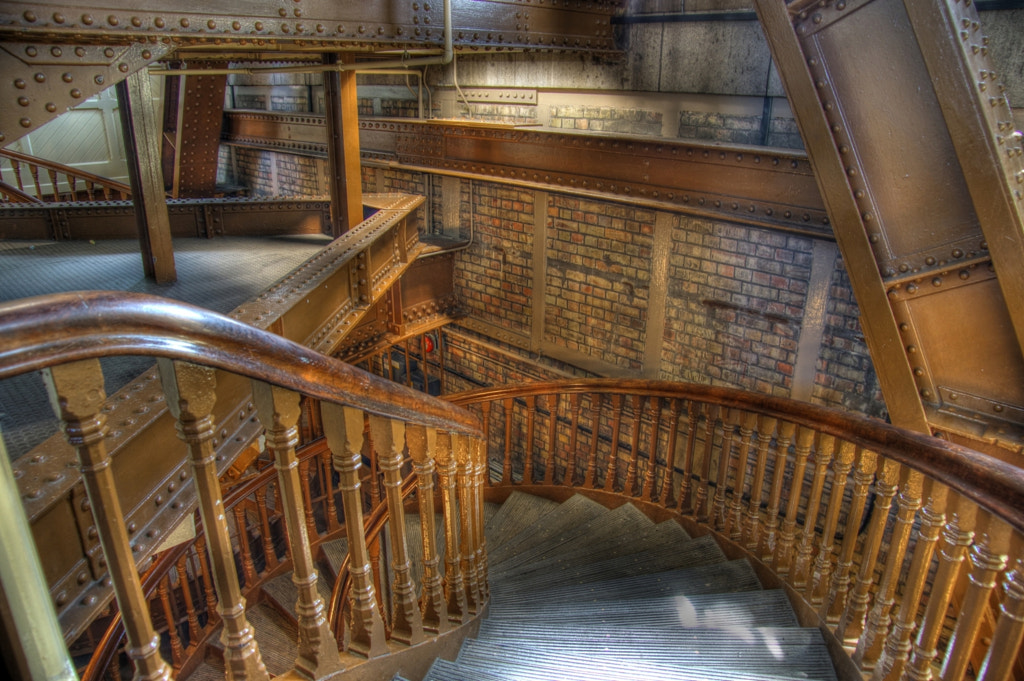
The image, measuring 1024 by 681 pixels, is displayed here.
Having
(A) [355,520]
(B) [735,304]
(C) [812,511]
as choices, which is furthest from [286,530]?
(B) [735,304]

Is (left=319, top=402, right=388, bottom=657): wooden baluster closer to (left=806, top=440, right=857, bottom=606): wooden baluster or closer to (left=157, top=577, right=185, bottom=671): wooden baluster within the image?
(left=806, top=440, right=857, bottom=606): wooden baluster

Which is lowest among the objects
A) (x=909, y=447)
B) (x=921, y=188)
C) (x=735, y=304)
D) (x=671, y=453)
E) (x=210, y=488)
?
(x=671, y=453)

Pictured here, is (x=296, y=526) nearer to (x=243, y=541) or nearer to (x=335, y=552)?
(x=243, y=541)

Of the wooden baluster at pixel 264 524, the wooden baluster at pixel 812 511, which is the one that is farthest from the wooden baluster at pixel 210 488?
the wooden baluster at pixel 264 524

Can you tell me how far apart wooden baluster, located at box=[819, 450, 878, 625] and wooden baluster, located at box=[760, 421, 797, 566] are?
0.34 meters

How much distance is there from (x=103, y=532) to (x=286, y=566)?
174 inches

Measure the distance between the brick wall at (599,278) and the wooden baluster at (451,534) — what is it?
408 centimetres

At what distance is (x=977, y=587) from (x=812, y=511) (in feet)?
3.43

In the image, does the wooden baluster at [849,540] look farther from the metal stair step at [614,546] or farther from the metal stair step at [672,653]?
the metal stair step at [614,546]

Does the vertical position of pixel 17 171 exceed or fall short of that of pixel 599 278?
it exceeds it

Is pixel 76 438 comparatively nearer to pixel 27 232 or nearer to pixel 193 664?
pixel 193 664

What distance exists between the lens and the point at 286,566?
5164 mm

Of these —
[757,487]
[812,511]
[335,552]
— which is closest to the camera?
[812,511]

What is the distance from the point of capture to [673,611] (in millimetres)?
2941
